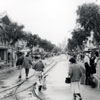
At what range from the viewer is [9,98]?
517 inches

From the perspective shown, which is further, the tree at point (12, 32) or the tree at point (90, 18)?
the tree at point (12, 32)

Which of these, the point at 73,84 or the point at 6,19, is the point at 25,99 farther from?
the point at 6,19

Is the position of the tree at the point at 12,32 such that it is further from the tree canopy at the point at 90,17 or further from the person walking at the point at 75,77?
the person walking at the point at 75,77

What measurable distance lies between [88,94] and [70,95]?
0.86 m

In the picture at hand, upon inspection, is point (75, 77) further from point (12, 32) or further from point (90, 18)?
point (12, 32)

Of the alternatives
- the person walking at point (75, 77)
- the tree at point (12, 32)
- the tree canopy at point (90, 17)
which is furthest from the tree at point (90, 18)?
the person walking at point (75, 77)

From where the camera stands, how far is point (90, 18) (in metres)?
35.1

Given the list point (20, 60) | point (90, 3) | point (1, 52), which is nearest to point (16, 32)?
point (1, 52)

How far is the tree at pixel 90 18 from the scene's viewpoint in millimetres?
35281

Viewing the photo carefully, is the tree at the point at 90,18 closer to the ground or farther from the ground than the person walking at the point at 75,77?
farther from the ground

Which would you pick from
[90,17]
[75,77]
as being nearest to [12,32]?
[90,17]

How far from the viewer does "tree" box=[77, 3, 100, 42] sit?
35281 mm

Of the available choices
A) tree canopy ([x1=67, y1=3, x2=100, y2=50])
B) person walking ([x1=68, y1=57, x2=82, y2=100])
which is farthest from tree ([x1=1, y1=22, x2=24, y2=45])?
person walking ([x1=68, y1=57, x2=82, y2=100])

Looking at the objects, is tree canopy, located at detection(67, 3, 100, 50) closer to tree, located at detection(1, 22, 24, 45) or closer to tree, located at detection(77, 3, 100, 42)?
tree, located at detection(77, 3, 100, 42)
